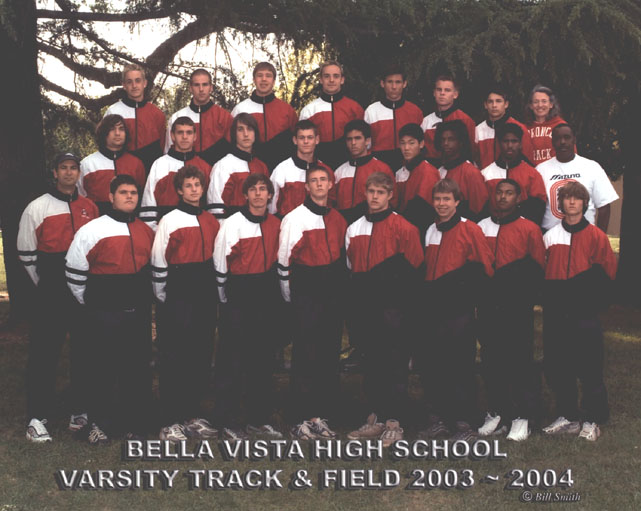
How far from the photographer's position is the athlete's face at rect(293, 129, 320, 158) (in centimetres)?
647

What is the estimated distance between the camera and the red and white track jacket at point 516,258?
6.01 m

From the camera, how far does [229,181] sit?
258 inches

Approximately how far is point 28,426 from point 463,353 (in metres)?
3.25

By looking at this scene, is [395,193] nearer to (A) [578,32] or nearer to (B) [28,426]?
(A) [578,32]

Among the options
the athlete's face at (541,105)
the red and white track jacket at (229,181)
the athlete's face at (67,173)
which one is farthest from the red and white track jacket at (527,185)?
→ the athlete's face at (67,173)

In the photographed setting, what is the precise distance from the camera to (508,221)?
604 cm

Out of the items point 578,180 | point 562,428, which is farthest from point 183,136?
point 562,428

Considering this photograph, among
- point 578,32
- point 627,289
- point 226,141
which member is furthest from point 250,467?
point 627,289

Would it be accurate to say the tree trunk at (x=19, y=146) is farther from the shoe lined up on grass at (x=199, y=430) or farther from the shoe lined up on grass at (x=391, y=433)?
the shoe lined up on grass at (x=391, y=433)

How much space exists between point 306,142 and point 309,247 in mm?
944

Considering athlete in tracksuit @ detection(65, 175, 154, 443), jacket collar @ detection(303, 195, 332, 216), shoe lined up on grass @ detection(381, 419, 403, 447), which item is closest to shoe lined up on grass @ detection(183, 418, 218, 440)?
athlete in tracksuit @ detection(65, 175, 154, 443)

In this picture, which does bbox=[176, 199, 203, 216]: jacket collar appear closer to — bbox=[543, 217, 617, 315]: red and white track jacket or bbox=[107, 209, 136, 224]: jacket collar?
bbox=[107, 209, 136, 224]: jacket collar

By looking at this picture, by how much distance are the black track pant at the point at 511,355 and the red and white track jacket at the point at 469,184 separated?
80 cm

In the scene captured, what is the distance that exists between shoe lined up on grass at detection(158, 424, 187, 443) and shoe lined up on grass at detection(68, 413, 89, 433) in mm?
732
